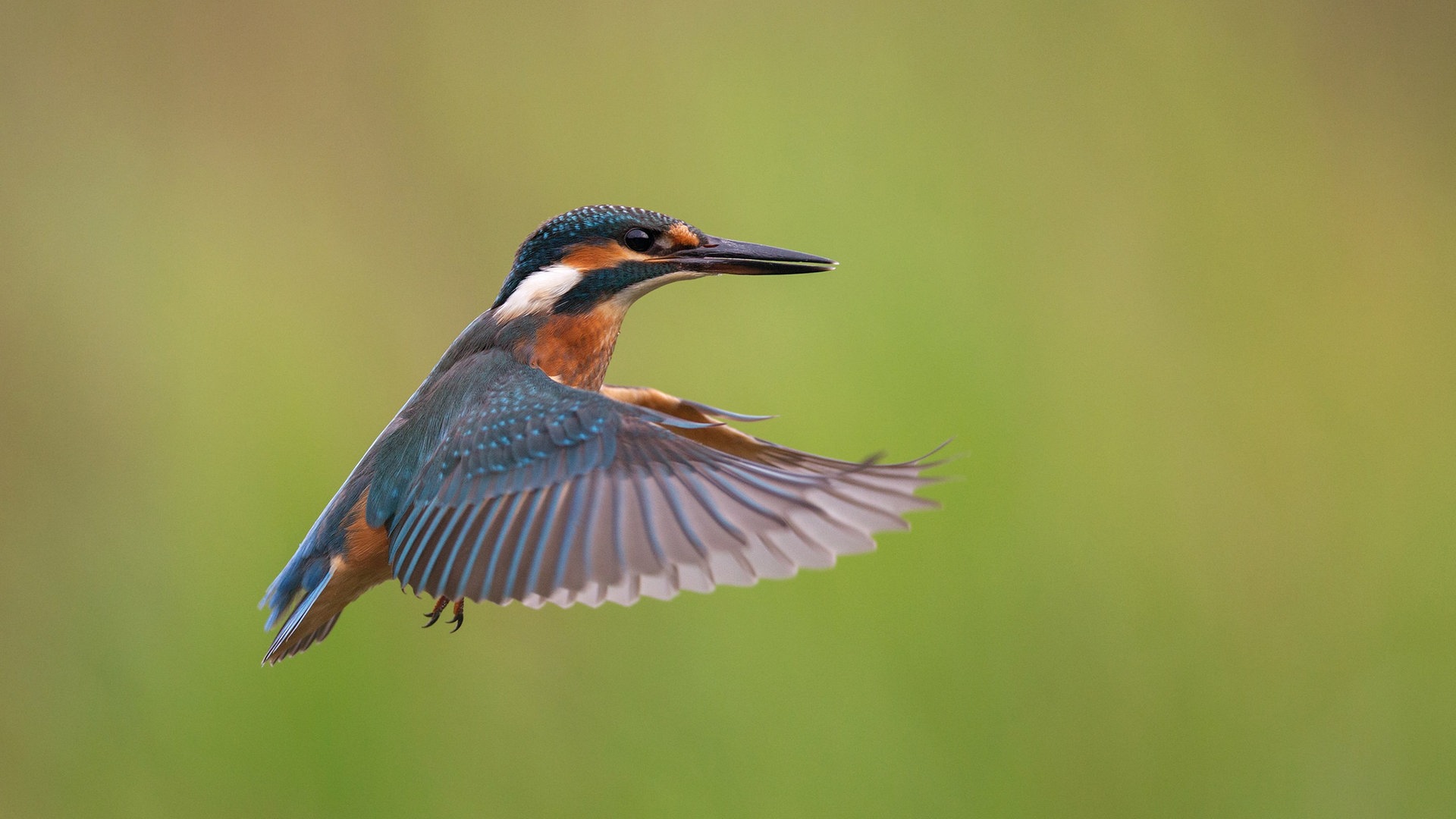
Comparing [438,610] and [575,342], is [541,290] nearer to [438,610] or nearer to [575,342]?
[575,342]

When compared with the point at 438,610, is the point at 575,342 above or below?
above

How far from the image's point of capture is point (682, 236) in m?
1.38

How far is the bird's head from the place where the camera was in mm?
1368

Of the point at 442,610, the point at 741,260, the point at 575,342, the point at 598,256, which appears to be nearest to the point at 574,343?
the point at 575,342

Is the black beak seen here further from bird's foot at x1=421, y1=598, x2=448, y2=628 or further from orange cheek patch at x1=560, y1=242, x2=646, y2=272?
bird's foot at x1=421, y1=598, x2=448, y2=628

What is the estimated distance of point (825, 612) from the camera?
221 centimetres

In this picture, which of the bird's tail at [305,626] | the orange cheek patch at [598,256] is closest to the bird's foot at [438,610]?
the bird's tail at [305,626]

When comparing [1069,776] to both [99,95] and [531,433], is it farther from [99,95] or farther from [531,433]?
[99,95]

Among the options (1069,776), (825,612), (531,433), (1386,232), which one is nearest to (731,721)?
(825,612)

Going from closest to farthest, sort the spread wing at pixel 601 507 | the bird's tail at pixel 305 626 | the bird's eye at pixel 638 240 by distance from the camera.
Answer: the spread wing at pixel 601 507 < the bird's tail at pixel 305 626 < the bird's eye at pixel 638 240

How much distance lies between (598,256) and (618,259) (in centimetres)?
2

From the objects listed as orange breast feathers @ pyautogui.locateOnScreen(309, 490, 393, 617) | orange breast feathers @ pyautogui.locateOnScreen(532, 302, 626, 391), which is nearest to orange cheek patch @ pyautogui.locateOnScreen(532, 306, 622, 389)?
orange breast feathers @ pyautogui.locateOnScreen(532, 302, 626, 391)

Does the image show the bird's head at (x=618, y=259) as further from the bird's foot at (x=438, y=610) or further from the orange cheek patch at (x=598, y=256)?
the bird's foot at (x=438, y=610)

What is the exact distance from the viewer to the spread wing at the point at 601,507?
1.12 meters
